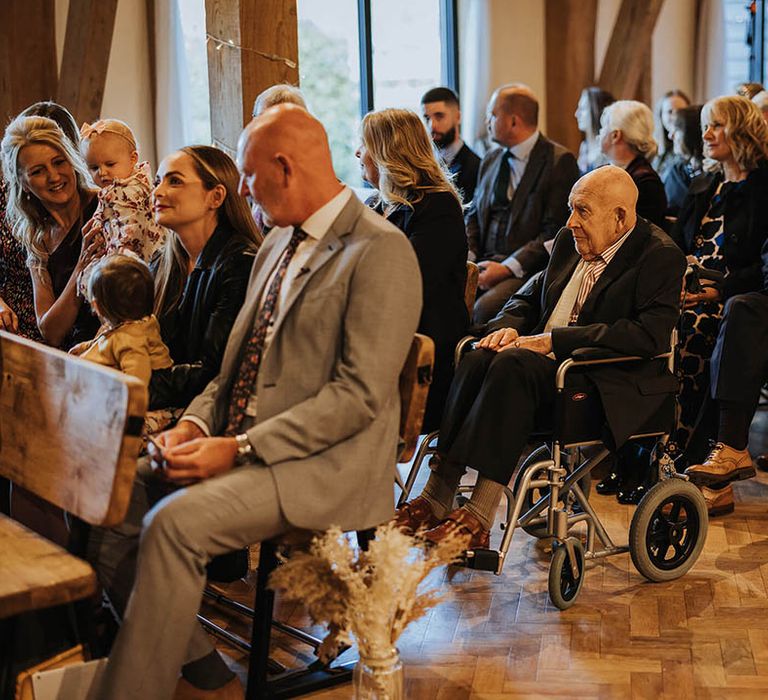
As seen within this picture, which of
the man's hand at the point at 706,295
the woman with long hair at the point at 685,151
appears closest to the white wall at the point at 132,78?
the woman with long hair at the point at 685,151

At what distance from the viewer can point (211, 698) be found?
8.77 feet

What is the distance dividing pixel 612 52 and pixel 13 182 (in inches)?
202

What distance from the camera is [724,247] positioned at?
15.8 ft

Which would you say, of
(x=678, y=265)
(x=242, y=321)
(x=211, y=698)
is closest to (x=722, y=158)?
(x=678, y=265)

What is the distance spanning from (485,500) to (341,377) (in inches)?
43.3

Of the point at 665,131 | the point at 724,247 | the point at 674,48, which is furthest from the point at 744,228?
the point at 674,48

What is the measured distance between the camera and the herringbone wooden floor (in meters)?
2.95

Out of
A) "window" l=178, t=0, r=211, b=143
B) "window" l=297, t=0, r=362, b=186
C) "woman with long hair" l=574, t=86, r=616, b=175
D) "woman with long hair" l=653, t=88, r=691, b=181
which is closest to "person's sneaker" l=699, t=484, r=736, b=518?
"woman with long hair" l=574, t=86, r=616, b=175

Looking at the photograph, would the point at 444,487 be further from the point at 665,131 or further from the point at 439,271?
the point at 665,131

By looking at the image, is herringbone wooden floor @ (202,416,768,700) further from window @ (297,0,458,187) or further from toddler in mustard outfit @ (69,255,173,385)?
window @ (297,0,458,187)

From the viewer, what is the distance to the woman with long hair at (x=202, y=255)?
10.4 ft

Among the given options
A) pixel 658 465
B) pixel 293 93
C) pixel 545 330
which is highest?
pixel 293 93

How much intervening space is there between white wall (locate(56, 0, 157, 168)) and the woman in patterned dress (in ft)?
11.3

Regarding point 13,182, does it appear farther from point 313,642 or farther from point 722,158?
point 722,158
